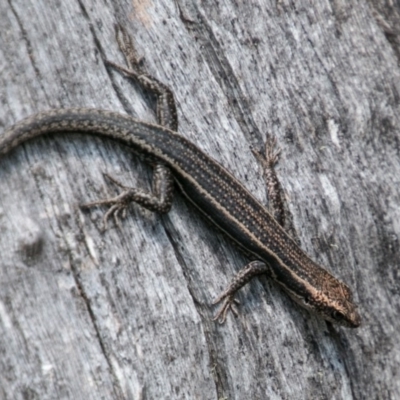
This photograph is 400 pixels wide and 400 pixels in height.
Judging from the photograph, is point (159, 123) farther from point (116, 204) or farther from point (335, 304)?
point (335, 304)

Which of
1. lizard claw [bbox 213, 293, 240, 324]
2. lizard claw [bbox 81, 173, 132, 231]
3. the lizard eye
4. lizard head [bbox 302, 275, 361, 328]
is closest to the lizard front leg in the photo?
lizard claw [bbox 81, 173, 132, 231]

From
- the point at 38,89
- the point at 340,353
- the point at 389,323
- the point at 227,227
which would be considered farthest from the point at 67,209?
the point at 389,323

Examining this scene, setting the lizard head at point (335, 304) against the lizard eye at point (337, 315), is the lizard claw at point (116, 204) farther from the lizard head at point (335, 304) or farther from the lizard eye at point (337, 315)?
the lizard eye at point (337, 315)

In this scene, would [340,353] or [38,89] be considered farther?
[340,353]

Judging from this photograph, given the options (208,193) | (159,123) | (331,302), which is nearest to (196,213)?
(208,193)

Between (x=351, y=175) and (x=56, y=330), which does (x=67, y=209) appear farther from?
(x=351, y=175)
